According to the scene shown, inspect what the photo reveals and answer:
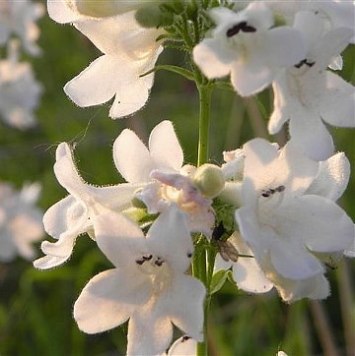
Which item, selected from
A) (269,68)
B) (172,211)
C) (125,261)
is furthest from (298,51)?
(125,261)

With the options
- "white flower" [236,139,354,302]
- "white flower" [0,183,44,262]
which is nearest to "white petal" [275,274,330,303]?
"white flower" [236,139,354,302]

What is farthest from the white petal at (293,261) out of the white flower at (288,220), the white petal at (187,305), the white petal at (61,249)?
the white petal at (61,249)

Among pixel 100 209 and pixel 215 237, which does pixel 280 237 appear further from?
pixel 100 209

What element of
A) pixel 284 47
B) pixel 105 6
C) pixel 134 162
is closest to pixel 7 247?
pixel 134 162

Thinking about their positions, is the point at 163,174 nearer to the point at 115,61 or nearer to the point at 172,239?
the point at 172,239

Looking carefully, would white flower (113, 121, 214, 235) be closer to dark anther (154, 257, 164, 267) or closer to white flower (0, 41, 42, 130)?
dark anther (154, 257, 164, 267)

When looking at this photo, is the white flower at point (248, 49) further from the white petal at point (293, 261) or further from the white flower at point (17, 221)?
the white flower at point (17, 221)
